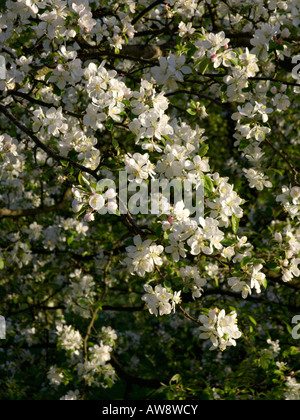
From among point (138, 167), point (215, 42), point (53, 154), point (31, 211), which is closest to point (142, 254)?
point (138, 167)

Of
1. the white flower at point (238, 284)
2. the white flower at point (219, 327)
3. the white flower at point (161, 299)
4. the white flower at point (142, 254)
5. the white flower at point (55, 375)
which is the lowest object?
the white flower at point (55, 375)

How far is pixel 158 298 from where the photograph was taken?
2.31 m

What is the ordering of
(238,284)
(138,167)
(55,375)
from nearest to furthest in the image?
(138,167), (238,284), (55,375)

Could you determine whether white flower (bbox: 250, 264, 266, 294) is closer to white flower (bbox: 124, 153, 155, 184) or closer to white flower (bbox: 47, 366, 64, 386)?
white flower (bbox: 124, 153, 155, 184)

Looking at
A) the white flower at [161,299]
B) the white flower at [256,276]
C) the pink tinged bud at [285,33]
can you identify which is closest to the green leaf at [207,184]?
the white flower at [256,276]

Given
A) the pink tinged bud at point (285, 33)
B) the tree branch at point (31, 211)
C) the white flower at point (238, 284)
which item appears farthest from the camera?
the tree branch at point (31, 211)

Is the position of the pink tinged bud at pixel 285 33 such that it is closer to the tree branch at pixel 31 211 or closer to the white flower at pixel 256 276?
the white flower at pixel 256 276

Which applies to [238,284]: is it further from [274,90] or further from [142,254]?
[274,90]

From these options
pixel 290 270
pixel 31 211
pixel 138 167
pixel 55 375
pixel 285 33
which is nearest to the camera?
pixel 138 167

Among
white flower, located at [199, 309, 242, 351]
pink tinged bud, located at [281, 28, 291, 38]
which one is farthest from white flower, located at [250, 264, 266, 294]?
pink tinged bud, located at [281, 28, 291, 38]

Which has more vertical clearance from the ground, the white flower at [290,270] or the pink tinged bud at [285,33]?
the pink tinged bud at [285,33]
